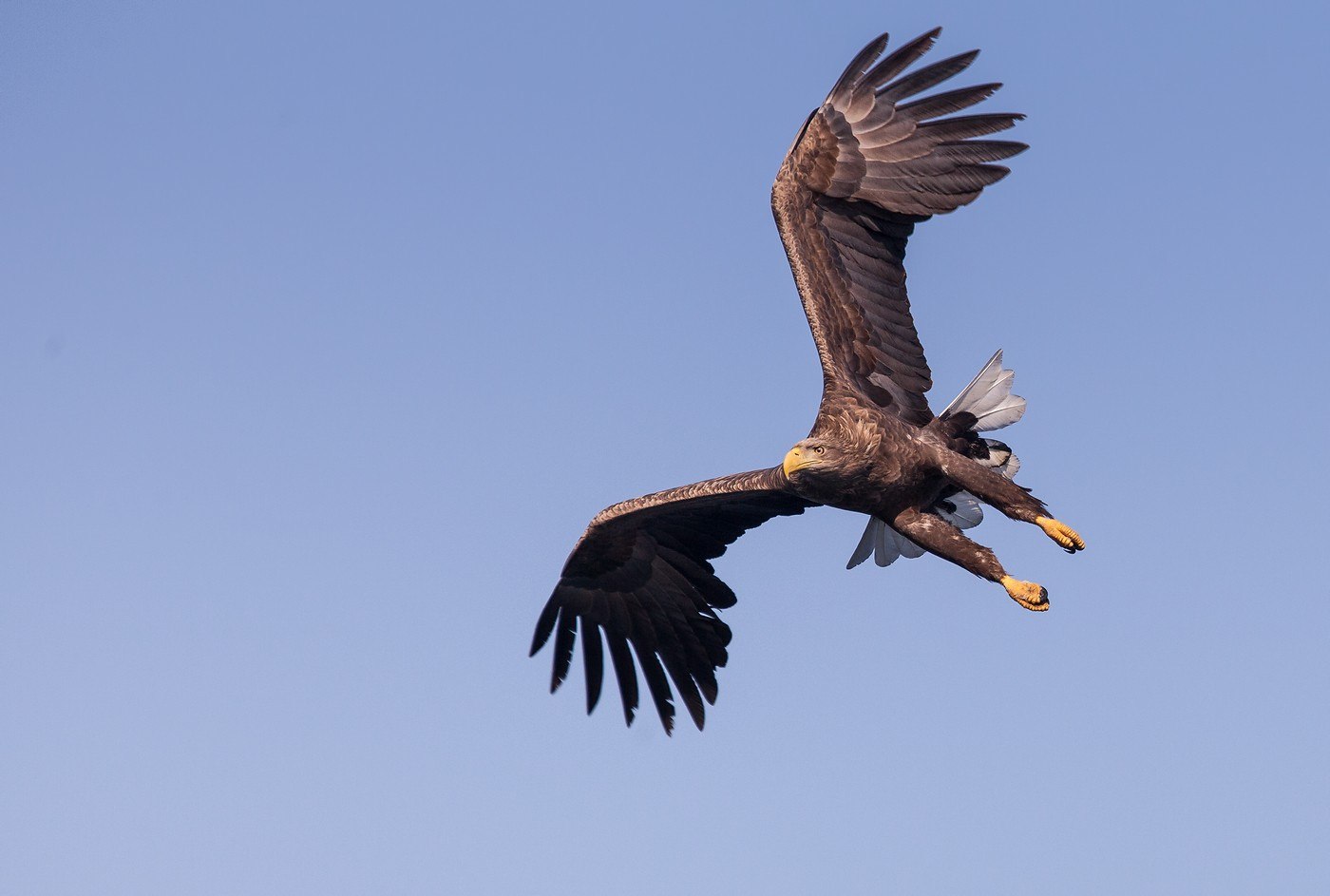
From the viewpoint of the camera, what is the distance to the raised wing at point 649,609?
1288 centimetres

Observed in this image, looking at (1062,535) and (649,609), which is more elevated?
(649,609)

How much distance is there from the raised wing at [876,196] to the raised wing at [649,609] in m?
2.11

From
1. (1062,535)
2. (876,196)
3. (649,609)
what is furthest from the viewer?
(649,609)

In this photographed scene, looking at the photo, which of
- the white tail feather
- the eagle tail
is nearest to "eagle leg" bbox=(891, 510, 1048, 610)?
the eagle tail

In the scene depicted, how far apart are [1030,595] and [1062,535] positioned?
0.40m

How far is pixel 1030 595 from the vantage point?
32.8 feet

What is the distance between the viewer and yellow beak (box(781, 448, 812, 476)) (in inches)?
411

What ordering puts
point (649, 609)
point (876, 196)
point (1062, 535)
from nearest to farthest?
point (1062, 535)
point (876, 196)
point (649, 609)

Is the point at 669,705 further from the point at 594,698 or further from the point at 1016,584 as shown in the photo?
the point at 1016,584

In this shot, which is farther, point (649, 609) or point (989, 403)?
point (649, 609)

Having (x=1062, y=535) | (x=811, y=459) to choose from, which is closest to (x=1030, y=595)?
(x=1062, y=535)

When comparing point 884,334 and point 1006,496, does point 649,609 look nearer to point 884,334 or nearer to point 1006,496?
point 884,334

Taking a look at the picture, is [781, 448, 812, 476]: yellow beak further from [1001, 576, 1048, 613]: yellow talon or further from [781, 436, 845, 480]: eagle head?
[1001, 576, 1048, 613]: yellow talon

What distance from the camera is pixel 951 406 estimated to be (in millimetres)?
11266
